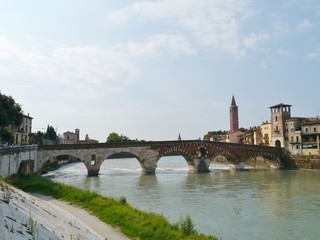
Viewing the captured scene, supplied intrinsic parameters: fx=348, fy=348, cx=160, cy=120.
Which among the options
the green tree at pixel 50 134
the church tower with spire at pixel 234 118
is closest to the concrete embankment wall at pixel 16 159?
the green tree at pixel 50 134

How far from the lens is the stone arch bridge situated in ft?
155

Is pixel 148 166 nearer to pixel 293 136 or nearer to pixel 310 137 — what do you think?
pixel 293 136

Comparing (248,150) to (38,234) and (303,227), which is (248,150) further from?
(38,234)

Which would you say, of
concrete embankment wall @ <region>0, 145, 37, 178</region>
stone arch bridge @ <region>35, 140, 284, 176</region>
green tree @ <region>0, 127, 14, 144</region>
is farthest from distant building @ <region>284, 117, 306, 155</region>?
green tree @ <region>0, 127, 14, 144</region>

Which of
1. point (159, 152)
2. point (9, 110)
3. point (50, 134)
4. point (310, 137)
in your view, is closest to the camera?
point (9, 110)

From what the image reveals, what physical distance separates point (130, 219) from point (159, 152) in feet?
121

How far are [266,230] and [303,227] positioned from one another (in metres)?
1.98

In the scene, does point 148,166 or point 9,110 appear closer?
point 9,110

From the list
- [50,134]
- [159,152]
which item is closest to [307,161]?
[159,152]

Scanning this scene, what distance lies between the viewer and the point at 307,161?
5375 cm

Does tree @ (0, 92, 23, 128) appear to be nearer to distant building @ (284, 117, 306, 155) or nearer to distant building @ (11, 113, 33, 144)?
distant building @ (11, 113, 33, 144)

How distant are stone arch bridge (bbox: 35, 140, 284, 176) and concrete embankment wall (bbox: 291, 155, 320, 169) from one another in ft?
10.9

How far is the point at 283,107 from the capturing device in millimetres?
61781

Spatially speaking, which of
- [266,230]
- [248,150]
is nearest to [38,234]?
[266,230]
